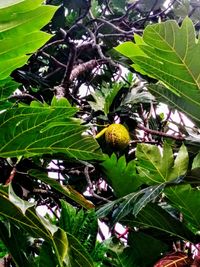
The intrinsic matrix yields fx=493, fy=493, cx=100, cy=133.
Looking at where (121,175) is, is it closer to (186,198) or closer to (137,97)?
(186,198)

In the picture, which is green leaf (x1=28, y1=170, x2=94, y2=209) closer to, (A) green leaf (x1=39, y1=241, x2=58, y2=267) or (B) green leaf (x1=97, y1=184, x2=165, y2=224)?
A: (B) green leaf (x1=97, y1=184, x2=165, y2=224)

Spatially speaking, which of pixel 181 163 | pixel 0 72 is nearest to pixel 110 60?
pixel 181 163

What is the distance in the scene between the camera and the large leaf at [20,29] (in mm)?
785

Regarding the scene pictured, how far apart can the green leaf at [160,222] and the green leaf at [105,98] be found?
0.39m

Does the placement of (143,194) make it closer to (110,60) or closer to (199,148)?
(199,148)

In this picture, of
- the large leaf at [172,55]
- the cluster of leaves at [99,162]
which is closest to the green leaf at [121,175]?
the cluster of leaves at [99,162]

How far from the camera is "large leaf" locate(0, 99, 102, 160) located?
0.95 metres

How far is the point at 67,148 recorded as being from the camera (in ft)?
3.54

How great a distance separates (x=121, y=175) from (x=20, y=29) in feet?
1.59

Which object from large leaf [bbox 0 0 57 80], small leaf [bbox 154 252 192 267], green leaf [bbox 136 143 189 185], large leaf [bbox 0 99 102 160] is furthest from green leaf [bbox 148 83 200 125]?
large leaf [bbox 0 0 57 80]

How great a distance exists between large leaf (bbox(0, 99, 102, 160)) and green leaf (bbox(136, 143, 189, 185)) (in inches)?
4.9

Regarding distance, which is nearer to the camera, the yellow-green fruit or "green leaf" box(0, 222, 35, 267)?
"green leaf" box(0, 222, 35, 267)

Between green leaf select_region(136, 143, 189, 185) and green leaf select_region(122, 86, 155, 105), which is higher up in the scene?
green leaf select_region(122, 86, 155, 105)

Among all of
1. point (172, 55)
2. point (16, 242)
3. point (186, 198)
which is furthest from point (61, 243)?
point (172, 55)
